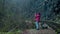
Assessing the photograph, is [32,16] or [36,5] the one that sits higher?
[36,5]

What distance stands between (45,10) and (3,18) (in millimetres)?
1243

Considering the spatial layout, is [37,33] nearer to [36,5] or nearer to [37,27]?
[37,27]

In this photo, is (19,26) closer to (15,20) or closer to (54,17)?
(15,20)

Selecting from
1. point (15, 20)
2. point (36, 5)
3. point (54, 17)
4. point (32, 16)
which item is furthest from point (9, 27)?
point (54, 17)

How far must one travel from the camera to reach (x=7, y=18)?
14.8 ft

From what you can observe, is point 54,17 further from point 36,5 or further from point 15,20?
point 15,20

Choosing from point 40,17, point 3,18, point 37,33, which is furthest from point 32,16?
point 3,18

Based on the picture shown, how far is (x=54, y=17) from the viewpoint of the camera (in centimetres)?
452

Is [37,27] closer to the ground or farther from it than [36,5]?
closer to the ground

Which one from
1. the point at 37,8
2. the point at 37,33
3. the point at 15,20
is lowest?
the point at 37,33

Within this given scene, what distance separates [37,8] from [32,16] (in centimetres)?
27

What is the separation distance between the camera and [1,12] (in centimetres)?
454

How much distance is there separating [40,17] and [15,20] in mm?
725

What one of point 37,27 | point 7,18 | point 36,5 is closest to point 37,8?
point 36,5
